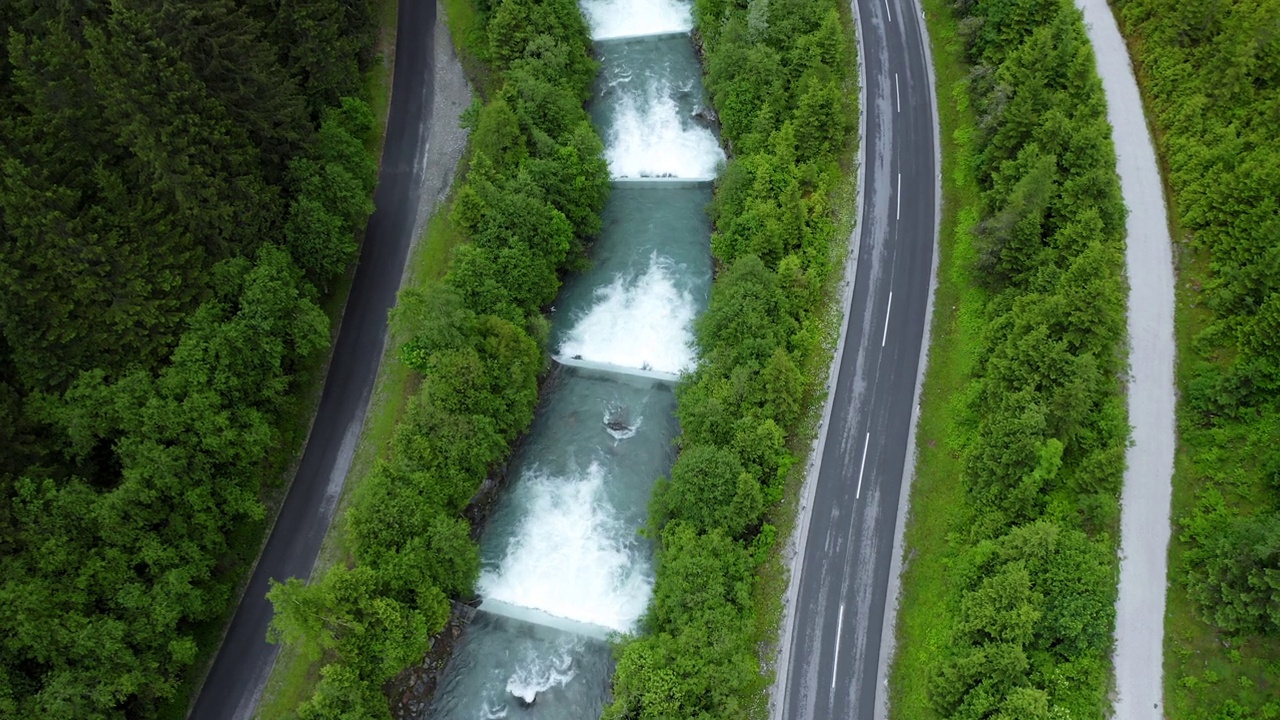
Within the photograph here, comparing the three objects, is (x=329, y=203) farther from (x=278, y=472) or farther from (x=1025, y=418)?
(x=1025, y=418)

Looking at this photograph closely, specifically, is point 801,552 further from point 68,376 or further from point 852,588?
point 68,376

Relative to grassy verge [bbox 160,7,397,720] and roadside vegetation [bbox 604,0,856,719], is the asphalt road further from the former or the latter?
grassy verge [bbox 160,7,397,720]

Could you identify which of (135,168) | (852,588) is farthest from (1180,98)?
(135,168)

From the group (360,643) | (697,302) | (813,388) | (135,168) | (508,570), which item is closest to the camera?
(360,643)

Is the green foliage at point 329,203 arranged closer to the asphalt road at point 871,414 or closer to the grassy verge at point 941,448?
the asphalt road at point 871,414

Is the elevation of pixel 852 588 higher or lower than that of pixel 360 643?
higher

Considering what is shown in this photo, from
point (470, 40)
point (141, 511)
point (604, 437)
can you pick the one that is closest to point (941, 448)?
point (604, 437)

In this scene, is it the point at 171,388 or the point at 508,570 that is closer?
the point at 171,388
